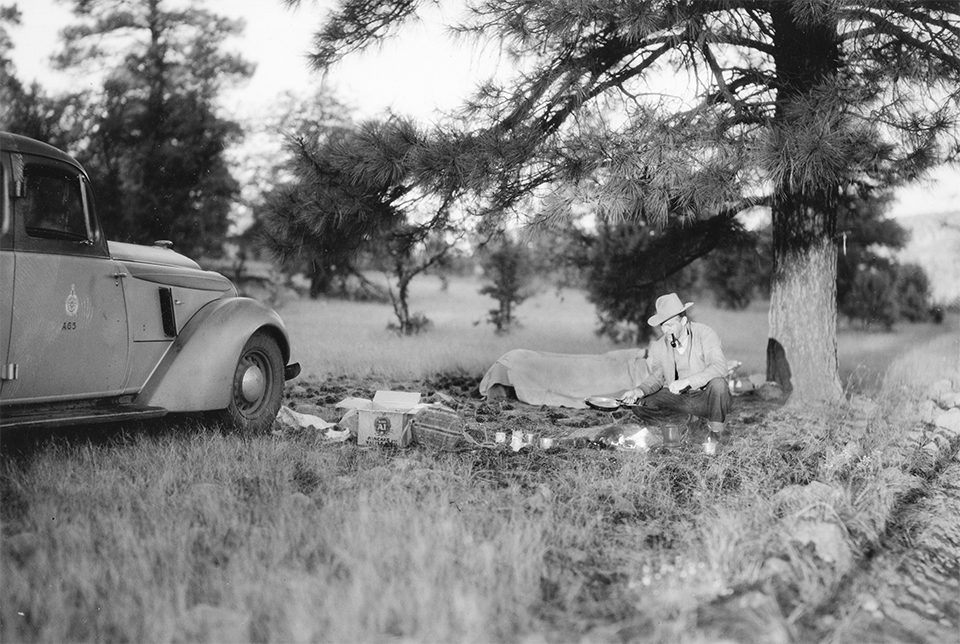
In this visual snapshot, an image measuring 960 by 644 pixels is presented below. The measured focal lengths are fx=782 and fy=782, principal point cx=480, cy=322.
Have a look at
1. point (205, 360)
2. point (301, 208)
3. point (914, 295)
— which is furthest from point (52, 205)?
point (914, 295)

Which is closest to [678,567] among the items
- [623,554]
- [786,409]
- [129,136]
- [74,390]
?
[623,554]

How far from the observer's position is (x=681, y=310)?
209 inches

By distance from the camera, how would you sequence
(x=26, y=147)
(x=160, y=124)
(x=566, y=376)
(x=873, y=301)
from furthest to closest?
1. (x=873, y=301)
2. (x=160, y=124)
3. (x=566, y=376)
4. (x=26, y=147)

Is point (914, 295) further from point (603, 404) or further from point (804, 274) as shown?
point (603, 404)

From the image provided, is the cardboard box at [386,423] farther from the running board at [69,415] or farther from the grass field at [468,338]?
the grass field at [468,338]

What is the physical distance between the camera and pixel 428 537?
9.84 ft

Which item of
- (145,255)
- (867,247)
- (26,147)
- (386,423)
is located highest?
(867,247)

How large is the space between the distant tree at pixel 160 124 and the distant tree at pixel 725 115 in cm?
610

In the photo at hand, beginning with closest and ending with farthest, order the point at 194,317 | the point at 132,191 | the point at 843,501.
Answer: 1. the point at 843,501
2. the point at 194,317
3. the point at 132,191

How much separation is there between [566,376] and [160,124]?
28.0 ft

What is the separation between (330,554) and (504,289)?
10834 mm

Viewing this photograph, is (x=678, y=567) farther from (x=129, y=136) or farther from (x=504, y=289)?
(x=129, y=136)

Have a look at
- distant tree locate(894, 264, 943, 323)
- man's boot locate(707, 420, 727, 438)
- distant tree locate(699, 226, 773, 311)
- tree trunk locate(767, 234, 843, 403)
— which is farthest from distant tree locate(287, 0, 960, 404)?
distant tree locate(894, 264, 943, 323)

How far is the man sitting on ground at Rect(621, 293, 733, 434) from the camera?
206 inches
